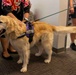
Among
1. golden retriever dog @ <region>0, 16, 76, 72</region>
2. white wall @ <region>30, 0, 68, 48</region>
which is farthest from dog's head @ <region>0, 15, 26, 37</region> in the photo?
white wall @ <region>30, 0, 68, 48</region>

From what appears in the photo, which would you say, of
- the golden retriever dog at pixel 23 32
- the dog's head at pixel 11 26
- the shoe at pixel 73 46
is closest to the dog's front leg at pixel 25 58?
the golden retriever dog at pixel 23 32

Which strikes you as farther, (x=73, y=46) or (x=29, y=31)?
(x=73, y=46)

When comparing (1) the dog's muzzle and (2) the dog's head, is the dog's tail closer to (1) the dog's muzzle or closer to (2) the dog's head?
(2) the dog's head

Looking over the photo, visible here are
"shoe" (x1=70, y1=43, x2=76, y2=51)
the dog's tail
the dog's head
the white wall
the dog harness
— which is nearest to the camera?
the dog's head

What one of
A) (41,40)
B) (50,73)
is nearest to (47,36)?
(41,40)

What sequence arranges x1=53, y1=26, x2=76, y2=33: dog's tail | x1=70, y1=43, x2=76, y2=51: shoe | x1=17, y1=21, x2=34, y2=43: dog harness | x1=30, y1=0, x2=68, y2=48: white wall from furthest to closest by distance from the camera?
x1=70, y1=43, x2=76, y2=51: shoe, x1=30, y1=0, x2=68, y2=48: white wall, x1=53, y1=26, x2=76, y2=33: dog's tail, x1=17, y1=21, x2=34, y2=43: dog harness

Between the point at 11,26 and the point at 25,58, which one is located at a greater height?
the point at 11,26

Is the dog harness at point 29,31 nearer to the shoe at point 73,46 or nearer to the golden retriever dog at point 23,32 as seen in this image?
the golden retriever dog at point 23,32

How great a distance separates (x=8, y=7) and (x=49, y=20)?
93cm

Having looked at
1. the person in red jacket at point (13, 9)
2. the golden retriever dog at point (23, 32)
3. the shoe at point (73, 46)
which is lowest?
the shoe at point (73, 46)

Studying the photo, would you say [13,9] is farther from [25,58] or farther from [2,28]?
[25,58]

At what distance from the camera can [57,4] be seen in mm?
2742

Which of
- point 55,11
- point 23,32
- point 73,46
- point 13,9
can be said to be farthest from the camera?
point 73,46

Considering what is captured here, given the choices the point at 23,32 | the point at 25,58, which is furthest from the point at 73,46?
the point at 23,32
